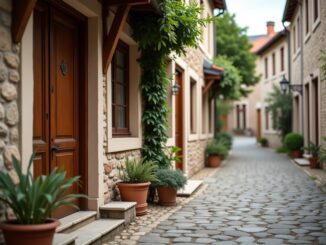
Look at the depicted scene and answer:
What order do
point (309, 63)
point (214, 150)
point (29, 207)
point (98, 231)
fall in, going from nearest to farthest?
point (29, 207)
point (98, 231)
point (309, 63)
point (214, 150)

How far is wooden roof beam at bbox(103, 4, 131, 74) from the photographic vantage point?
5.52 metres

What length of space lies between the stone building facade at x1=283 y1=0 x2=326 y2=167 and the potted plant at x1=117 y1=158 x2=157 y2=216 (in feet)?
20.8

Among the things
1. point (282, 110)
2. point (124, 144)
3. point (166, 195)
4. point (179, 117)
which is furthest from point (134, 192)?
point (282, 110)

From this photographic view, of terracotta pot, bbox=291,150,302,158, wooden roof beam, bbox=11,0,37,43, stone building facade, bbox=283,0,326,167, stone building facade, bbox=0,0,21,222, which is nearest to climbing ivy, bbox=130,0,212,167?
wooden roof beam, bbox=11,0,37,43

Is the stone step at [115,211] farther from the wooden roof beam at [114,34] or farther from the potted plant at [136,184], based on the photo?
the wooden roof beam at [114,34]

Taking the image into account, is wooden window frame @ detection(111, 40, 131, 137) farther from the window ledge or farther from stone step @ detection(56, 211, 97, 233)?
stone step @ detection(56, 211, 97, 233)

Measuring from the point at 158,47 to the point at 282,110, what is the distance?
1444 centimetres

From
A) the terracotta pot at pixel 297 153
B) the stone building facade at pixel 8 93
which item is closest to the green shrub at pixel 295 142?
the terracotta pot at pixel 297 153

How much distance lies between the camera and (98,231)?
190 inches

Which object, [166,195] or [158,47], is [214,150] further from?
[158,47]

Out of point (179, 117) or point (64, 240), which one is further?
point (179, 117)

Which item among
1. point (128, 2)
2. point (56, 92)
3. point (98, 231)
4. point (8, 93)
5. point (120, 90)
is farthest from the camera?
point (120, 90)

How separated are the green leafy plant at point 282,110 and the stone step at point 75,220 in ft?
51.0

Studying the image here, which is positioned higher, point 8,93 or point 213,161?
point 8,93
